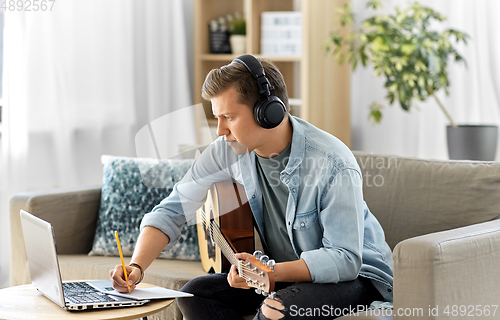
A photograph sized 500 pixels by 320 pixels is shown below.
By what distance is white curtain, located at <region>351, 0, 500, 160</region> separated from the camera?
2.69 metres

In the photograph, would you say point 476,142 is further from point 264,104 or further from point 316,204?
point 264,104

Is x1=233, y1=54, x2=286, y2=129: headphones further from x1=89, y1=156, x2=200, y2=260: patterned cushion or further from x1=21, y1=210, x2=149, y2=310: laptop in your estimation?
x1=89, y1=156, x2=200, y2=260: patterned cushion

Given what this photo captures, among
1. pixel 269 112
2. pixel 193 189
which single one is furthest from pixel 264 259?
pixel 193 189

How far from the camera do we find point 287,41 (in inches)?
119

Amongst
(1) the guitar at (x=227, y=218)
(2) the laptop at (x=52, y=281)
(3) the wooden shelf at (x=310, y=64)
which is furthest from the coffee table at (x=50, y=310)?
(3) the wooden shelf at (x=310, y=64)

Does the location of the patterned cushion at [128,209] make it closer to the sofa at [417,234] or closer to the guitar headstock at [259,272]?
the sofa at [417,234]

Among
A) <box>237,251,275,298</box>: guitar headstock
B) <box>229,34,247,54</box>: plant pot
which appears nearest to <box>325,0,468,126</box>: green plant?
<box>229,34,247,54</box>: plant pot

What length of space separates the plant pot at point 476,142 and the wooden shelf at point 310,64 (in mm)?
839

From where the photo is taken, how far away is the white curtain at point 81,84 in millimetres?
2594

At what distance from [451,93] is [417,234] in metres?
1.31

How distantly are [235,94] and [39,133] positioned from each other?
1660mm

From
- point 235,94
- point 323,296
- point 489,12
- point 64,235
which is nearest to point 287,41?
point 489,12

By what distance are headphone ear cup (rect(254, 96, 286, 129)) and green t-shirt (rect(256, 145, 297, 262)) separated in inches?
5.4

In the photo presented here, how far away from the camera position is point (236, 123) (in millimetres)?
1357
